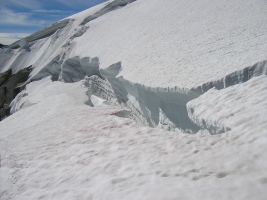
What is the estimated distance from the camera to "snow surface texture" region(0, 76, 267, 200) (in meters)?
1.98

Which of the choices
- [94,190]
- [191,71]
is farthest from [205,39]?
[94,190]

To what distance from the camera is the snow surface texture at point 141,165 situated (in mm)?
1981

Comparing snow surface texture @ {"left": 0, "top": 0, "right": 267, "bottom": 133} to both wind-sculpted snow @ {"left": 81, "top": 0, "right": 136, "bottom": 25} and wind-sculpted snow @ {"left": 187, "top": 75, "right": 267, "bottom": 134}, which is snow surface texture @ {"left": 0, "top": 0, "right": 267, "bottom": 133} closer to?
wind-sculpted snow @ {"left": 187, "top": 75, "right": 267, "bottom": 134}

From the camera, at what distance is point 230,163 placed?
2.13 metres

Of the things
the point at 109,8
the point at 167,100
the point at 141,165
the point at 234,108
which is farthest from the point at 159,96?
the point at 109,8

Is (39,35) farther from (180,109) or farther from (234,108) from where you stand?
(234,108)

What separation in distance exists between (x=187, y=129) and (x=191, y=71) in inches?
44.4

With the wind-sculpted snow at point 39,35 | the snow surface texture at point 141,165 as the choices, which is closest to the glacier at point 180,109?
the snow surface texture at point 141,165

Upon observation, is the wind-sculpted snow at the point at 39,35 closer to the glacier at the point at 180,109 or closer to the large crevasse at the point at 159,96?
the large crevasse at the point at 159,96

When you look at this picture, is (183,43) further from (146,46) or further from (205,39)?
(146,46)

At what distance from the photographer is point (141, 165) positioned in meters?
2.59

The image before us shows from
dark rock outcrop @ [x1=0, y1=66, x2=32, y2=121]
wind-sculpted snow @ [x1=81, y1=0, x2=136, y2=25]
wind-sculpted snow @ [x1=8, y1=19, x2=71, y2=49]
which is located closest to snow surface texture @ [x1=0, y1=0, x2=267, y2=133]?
wind-sculpted snow @ [x1=81, y1=0, x2=136, y2=25]

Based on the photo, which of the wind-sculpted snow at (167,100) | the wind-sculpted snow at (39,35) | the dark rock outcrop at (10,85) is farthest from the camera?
the wind-sculpted snow at (39,35)

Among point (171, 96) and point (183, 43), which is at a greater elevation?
point (183, 43)
